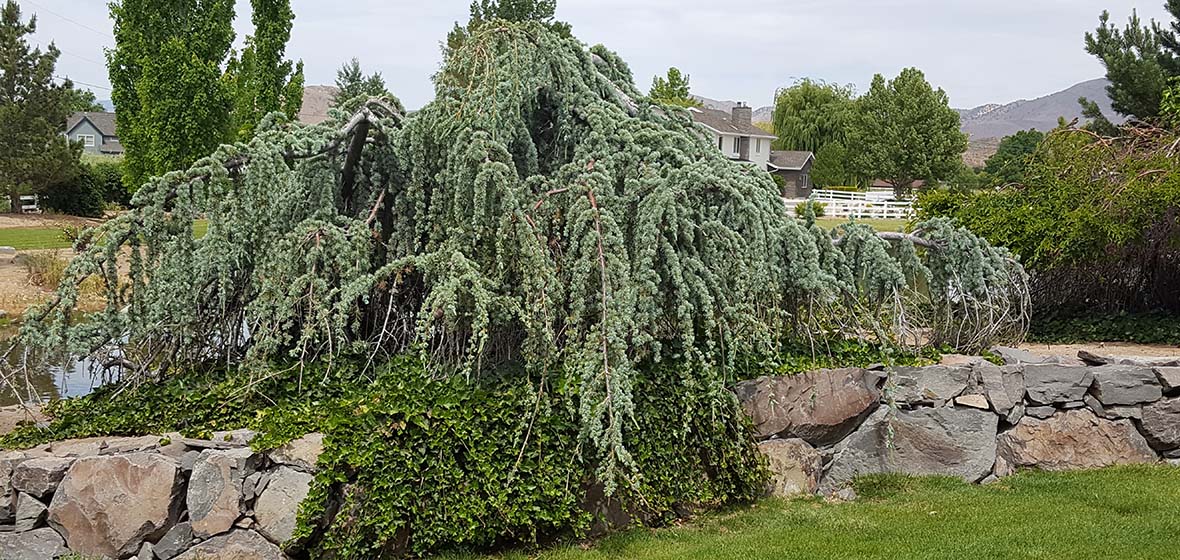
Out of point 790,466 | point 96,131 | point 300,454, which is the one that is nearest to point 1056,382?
point 790,466

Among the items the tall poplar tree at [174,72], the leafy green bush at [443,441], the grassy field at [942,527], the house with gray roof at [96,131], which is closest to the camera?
the leafy green bush at [443,441]

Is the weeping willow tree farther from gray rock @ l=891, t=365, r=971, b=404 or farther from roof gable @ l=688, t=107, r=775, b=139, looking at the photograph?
roof gable @ l=688, t=107, r=775, b=139

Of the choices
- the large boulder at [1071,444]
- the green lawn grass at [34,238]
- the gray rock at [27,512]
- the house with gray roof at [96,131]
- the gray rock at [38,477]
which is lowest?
the green lawn grass at [34,238]

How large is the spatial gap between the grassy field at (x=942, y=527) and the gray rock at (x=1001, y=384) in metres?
0.44

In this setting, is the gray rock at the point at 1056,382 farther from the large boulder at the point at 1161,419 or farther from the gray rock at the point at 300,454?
the gray rock at the point at 300,454

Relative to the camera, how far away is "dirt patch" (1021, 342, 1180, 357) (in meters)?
7.76

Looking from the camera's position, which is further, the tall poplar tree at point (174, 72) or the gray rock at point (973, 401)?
the tall poplar tree at point (174, 72)

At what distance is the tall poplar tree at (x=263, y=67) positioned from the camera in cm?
1711

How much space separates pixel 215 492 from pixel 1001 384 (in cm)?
435

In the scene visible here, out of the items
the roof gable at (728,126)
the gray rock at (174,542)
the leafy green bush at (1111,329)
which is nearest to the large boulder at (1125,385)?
the leafy green bush at (1111,329)

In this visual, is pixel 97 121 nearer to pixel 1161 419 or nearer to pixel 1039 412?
pixel 1039 412

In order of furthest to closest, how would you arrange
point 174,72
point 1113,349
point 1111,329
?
point 174,72
point 1111,329
point 1113,349

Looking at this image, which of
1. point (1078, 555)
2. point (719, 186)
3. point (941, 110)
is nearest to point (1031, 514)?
point (1078, 555)

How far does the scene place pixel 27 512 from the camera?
4.22 m
